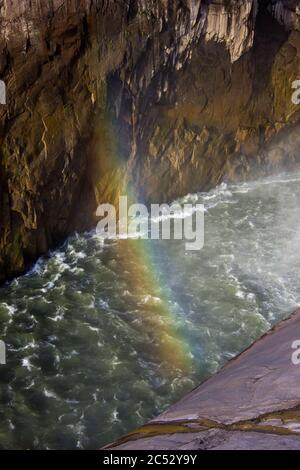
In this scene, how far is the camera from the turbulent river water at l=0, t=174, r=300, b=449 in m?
15.4

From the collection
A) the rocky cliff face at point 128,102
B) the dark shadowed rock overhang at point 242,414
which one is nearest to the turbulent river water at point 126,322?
the rocky cliff face at point 128,102

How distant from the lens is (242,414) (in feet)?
23.5

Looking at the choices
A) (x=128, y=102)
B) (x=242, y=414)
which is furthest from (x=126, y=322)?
(x=242, y=414)

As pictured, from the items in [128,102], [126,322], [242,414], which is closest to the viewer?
[242,414]

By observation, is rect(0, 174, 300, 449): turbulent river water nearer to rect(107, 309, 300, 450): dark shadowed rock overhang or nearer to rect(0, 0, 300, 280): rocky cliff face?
rect(0, 0, 300, 280): rocky cliff face

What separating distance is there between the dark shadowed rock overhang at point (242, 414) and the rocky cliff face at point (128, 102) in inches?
525

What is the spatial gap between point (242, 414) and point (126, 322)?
1225cm

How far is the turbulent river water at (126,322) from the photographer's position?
1535cm

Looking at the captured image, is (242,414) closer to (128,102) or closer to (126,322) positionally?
Result: (126,322)

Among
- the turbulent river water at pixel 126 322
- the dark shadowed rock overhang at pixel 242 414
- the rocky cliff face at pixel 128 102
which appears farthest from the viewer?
the rocky cliff face at pixel 128 102

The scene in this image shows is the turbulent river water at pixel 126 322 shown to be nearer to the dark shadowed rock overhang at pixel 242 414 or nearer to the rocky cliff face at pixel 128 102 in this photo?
the rocky cliff face at pixel 128 102

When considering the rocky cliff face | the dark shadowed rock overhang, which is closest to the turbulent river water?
the rocky cliff face

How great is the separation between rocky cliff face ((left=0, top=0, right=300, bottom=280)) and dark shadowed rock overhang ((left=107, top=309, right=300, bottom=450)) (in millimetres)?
13331
